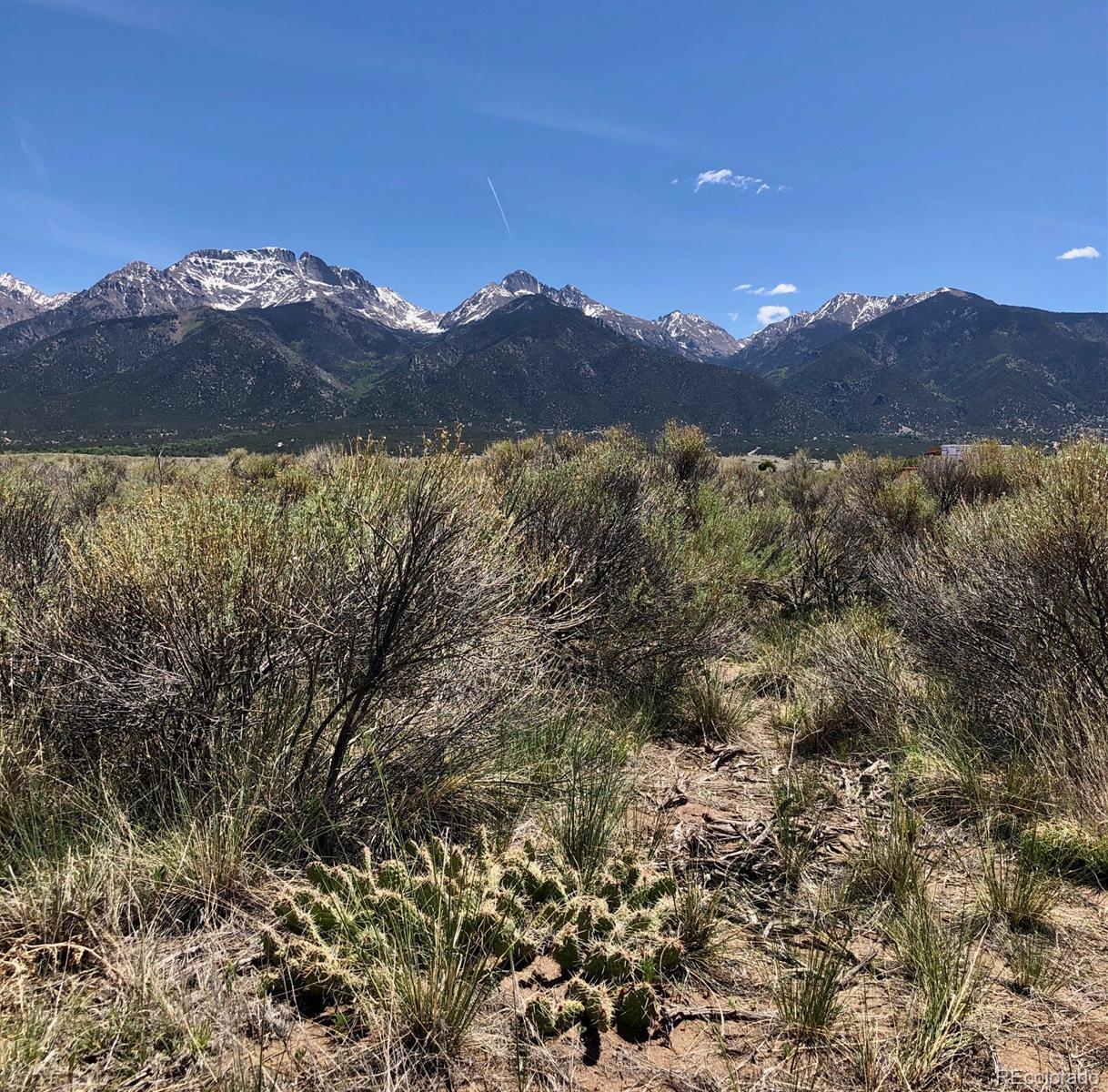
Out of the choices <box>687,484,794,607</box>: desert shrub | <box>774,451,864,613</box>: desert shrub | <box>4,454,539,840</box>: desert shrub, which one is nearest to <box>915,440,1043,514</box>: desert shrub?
<box>774,451,864,613</box>: desert shrub

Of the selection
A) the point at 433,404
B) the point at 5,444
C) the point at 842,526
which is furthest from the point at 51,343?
the point at 842,526

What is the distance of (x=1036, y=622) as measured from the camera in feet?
18.2

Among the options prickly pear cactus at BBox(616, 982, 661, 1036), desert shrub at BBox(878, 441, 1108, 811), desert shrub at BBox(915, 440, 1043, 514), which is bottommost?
prickly pear cactus at BBox(616, 982, 661, 1036)

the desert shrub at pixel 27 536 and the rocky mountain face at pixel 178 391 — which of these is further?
the rocky mountain face at pixel 178 391

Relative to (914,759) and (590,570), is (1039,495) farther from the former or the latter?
(590,570)

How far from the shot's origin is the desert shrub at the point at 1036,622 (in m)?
4.71

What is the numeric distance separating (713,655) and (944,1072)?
222 inches

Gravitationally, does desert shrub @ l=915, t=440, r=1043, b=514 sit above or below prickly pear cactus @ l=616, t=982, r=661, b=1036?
above

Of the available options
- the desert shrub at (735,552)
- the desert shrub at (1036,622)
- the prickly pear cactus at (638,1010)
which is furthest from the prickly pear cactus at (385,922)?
the desert shrub at (735,552)

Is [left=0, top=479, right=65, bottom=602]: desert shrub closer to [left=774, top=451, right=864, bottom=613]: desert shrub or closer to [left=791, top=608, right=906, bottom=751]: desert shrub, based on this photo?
[left=791, top=608, right=906, bottom=751]: desert shrub

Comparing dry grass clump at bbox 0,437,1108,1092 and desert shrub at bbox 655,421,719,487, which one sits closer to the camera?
dry grass clump at bbox 0,437,1108,1092

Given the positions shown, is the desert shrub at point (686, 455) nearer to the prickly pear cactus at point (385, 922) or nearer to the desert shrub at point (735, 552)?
the desert shrub at point (735, 552)

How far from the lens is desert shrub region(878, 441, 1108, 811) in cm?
471

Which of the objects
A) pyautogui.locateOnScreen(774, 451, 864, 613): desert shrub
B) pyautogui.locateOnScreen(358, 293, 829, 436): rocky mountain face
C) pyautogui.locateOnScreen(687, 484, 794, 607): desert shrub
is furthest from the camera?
pyautogui.locateOnScreen(358, 293, 829, 436): rocky mountain face
